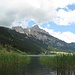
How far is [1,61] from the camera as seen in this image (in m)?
58.8

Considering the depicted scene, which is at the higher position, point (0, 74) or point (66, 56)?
point (66, 56)

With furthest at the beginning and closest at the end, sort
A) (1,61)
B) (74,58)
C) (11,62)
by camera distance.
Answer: (11,62)
(1,61)
(74,58)

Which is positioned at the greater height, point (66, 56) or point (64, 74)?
point (66, 56)

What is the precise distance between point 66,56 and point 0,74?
15033 millimetres

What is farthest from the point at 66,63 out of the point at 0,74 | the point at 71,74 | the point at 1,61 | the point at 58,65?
the point at 1,61

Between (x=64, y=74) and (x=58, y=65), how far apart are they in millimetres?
13314

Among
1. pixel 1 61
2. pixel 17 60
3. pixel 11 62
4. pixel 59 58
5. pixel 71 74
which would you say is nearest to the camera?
pixel 71 74

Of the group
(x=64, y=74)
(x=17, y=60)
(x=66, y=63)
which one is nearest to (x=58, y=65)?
(x=66, y=63)

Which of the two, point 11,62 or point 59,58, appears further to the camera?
point 11,62

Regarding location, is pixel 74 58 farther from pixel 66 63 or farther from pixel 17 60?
pixel 17 60

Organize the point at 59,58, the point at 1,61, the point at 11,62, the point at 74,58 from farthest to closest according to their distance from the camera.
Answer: the point at 11,62 → the point at 1,61 → the point at 59,58 → the point at 74,58

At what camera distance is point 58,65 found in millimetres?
52625

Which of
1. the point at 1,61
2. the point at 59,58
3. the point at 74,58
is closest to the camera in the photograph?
the point at 74,58

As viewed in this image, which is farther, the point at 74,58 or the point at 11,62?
the point at 11,62
